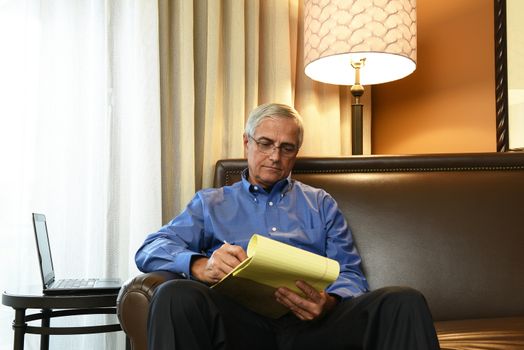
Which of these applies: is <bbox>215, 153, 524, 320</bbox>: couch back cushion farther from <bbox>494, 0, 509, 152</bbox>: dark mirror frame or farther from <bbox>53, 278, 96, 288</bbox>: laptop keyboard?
<bbox>53, 278, 96, 288</bbox>: laptop keyboard

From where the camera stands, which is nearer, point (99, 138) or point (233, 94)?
point (99, 138)

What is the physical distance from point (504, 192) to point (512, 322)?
50 centimetres

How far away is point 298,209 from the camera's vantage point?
1.90 metres

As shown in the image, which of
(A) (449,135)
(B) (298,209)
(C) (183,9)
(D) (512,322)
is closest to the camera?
(D) (512,322)

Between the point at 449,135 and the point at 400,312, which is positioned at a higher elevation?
the point at 449,135

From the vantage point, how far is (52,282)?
6.04ft

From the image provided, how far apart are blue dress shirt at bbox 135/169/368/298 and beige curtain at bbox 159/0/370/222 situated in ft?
1.41

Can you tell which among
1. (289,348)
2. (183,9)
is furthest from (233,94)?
(289,348)

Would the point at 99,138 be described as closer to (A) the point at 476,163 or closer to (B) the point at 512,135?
(A) the point at 476,163

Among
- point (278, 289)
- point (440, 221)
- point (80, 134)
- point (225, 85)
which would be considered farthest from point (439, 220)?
point (80, 134)

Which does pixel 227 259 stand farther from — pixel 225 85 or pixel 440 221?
pixel 225 85

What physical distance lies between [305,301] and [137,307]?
1.22 feet

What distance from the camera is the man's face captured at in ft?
6.20

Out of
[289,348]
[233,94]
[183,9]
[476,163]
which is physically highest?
[183,9]
